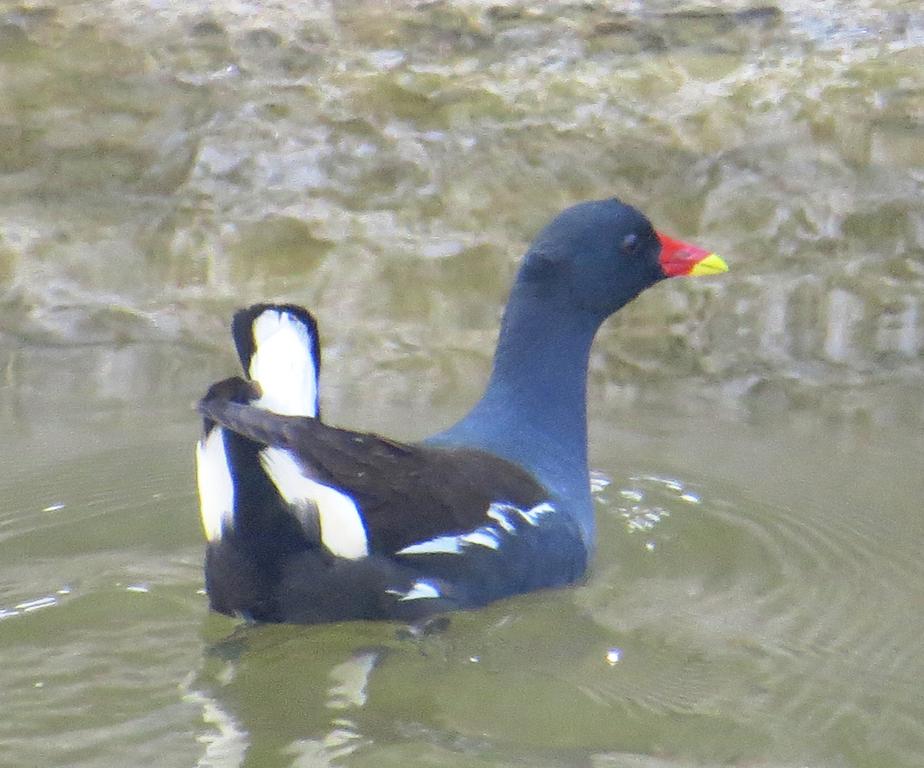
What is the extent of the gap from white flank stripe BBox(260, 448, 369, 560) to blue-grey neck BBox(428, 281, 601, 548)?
634mm

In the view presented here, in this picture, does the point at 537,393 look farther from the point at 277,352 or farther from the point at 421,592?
the point at 277,352

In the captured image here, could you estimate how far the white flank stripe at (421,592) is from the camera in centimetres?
290

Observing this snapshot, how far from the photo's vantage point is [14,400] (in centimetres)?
446

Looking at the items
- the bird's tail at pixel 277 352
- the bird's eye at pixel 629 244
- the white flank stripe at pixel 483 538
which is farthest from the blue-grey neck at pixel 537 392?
the bird's tail at pixel 277 352

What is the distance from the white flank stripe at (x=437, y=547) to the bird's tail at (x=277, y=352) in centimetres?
35

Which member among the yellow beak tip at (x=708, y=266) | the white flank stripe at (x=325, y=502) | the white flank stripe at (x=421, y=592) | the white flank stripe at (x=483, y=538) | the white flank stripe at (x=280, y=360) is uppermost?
the yellow beak tip at (x=708, y=266)

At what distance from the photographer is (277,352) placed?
8.98 ft

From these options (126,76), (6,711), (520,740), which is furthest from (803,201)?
(6,711)

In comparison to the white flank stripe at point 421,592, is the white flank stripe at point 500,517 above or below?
above

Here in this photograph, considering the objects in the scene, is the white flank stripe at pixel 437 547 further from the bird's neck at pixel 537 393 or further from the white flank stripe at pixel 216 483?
the bird's neck at pixel 537 393

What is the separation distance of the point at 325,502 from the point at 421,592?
310mm

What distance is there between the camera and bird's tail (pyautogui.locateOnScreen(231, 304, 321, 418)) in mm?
2736

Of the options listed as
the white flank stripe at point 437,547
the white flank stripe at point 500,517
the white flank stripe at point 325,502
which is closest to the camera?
the white flank stripe at point 325,502

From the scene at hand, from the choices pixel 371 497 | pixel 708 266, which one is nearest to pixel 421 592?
pixel 371 497
